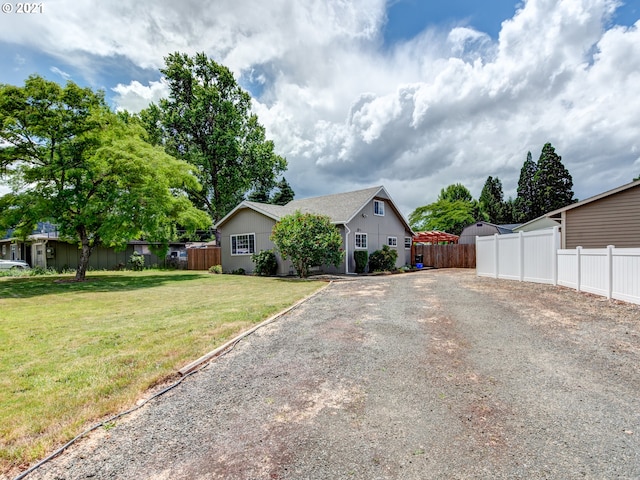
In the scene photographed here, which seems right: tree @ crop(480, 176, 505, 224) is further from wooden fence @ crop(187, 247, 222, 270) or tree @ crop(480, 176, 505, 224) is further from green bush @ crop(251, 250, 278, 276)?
green bush @ crop(251, 250, 278, 276)

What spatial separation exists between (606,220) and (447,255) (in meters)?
11.7

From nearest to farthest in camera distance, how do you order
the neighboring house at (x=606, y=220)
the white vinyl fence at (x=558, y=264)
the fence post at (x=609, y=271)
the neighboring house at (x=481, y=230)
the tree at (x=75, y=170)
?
the white vinyl fence at (x=558, y=264)
the fence post at (x=609, y=271)
the neighboring house at (x=606, y=220)
the tree at (x=75, y=170)
the neighboring house at (x=481, y=230)

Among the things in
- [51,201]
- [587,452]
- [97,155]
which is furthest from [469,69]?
[51,201]

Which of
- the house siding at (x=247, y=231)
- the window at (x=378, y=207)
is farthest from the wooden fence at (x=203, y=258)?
the window at (x=378, y=207)

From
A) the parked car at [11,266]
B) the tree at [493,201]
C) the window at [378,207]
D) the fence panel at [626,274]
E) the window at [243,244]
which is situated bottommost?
the parked car at [11,266]

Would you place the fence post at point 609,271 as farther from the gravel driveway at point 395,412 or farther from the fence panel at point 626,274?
the gravel driveway at point 395,412

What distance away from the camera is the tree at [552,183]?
38.6 metres

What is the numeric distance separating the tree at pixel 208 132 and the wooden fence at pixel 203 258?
21.8 ft

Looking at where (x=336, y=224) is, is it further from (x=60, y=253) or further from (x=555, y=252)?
(x=60, y=253)

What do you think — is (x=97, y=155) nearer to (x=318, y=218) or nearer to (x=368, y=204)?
(x=318, y=218)

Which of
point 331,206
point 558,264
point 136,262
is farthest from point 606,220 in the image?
point 136,262

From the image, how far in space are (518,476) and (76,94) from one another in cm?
2028

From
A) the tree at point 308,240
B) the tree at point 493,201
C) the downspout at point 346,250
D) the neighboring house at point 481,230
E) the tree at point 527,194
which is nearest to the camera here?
the tree at point 308,240

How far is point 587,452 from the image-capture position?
254 centimetres
